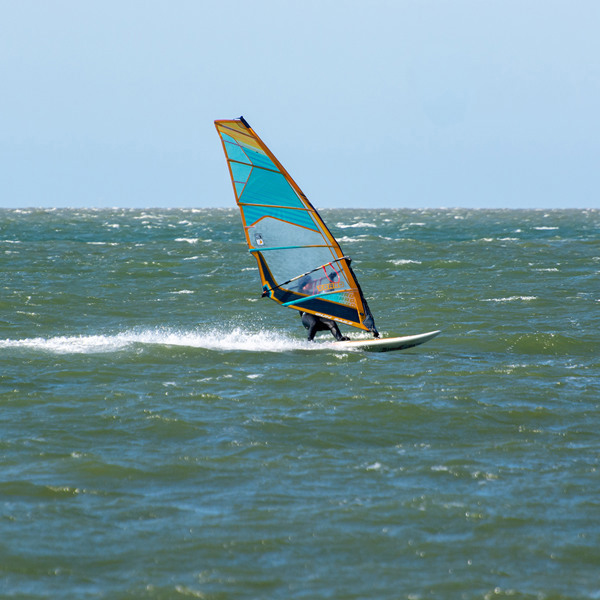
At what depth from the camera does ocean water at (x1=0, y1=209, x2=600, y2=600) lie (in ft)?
22.0

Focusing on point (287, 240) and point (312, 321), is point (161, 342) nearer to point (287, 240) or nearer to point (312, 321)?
point (312, 321)

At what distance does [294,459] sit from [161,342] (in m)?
8.48

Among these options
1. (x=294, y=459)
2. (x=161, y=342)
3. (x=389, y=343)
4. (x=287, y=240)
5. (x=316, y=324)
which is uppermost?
(x=287, y=240)

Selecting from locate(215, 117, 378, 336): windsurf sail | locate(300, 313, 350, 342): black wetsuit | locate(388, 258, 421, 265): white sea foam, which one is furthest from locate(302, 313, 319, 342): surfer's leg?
locate(388, 258, 421, 265): white sea foam

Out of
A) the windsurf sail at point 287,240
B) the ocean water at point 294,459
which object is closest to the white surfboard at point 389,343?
the ocean water at point 294,459

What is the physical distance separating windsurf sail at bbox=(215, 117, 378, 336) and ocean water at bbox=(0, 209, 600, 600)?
3.42 feet

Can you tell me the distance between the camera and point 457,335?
1886 centimetres

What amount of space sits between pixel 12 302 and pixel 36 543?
17195 mm

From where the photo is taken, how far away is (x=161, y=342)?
1738 cm

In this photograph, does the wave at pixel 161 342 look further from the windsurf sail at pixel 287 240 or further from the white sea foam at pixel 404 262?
the white sea foam at pixel 404 262

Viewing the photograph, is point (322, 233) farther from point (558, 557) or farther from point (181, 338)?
point (558, 557)

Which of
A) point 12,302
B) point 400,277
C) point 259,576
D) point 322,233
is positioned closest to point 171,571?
point 259,576

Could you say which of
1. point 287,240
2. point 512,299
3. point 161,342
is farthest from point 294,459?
point 512,299

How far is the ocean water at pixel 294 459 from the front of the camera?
671 centimetres
